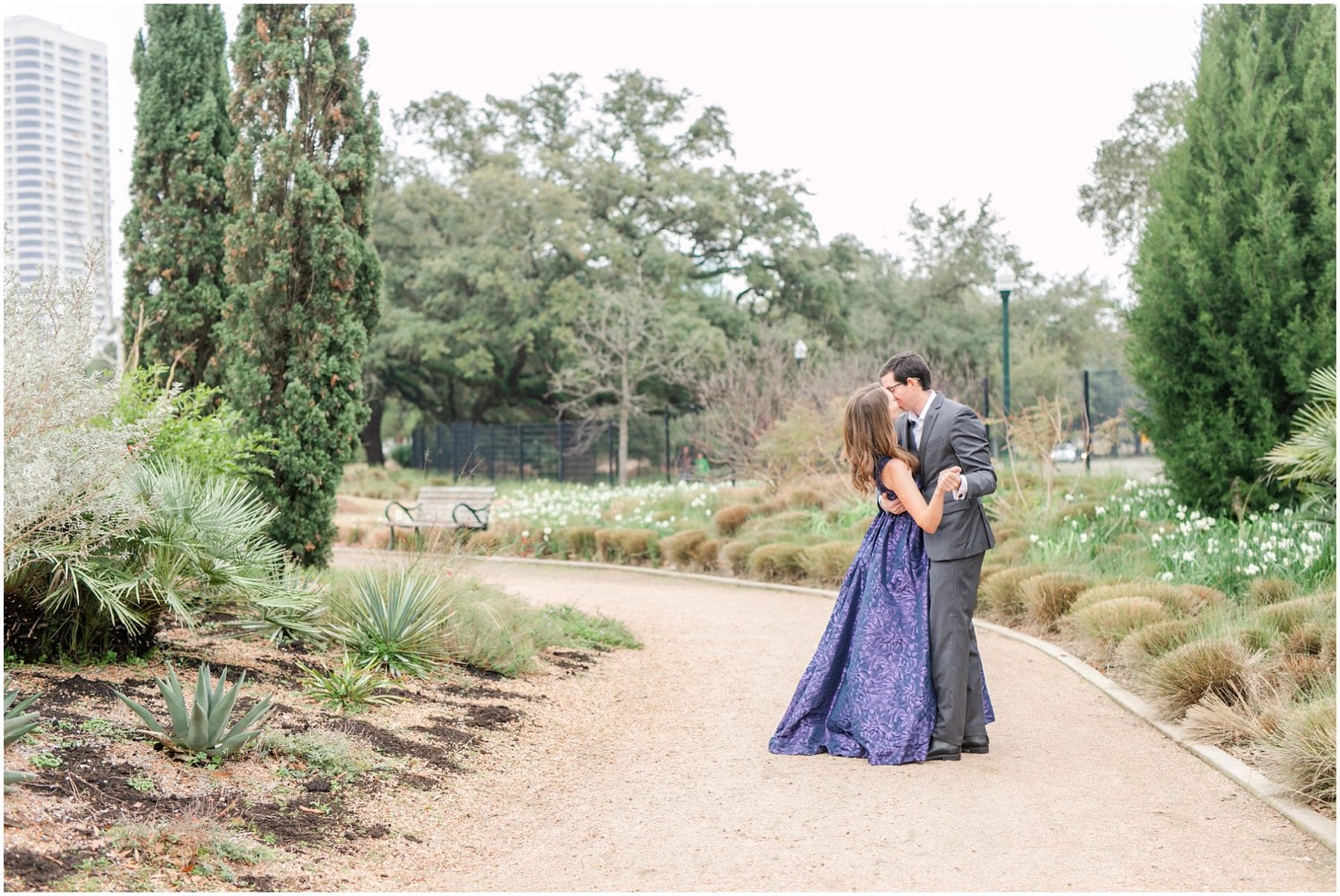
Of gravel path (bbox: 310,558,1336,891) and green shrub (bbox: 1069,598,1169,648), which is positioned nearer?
gravel path (bbox: 310,558,1336,891)

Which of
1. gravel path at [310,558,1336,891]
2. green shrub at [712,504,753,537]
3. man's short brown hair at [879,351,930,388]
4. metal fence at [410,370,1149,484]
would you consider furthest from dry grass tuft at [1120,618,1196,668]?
metal fence at [410,370,1149,484]

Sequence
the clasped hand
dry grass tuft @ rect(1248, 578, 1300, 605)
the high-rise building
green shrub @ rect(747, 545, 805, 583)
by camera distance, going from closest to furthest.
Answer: the clasped hand → dry grass tuft @ rect(1248, 578, 1300, 605) → green shrub @ rect(747, 545, 805, 583) → the high-rise building

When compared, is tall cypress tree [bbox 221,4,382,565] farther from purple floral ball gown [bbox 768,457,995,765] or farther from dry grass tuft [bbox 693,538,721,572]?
purple floral ball gown [bbox 768,457,995,765]

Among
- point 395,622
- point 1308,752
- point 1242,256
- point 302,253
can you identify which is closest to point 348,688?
point 395,622

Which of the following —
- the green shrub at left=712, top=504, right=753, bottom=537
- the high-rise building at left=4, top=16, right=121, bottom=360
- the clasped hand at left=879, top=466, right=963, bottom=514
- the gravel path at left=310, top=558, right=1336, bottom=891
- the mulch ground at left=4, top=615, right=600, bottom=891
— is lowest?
the gravel path at left=310, top=558, right=1336, bottom=891

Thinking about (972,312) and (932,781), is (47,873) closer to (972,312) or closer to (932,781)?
(932,781)

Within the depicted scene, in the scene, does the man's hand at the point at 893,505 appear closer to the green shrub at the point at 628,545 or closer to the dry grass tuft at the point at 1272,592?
the dry grass tuft at the point at 1272,592

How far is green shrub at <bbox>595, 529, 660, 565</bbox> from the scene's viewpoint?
47.1 ft

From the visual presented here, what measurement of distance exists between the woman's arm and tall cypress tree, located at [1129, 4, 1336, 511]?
6.47 m

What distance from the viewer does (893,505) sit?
5.57 metres

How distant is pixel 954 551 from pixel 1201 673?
5.73 feet

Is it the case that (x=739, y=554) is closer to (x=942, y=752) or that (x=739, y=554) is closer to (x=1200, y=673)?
(x=1200, y=673)

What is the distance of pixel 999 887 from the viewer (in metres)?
3.79

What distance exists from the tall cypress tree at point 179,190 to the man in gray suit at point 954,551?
816cm
